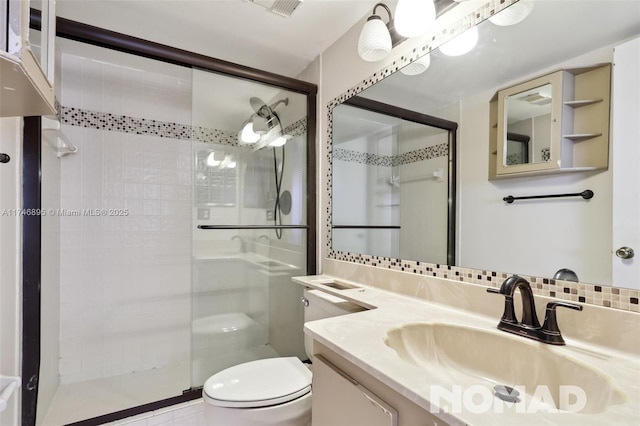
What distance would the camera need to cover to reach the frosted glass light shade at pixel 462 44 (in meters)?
1.06

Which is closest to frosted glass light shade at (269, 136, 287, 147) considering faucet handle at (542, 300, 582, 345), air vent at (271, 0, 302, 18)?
air vent at (271, 0, 302, 18)

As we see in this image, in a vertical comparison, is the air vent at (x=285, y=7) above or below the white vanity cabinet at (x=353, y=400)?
above

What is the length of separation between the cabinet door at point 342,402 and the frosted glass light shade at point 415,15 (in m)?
1.21

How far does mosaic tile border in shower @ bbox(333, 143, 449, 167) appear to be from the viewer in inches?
48.7

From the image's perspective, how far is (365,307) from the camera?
43.9 inches

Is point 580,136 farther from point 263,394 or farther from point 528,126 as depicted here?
point 263,394

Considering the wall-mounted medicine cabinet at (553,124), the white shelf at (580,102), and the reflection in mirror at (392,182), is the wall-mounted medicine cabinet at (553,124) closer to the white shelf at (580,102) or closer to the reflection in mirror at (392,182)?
the white shelf at (580,102)

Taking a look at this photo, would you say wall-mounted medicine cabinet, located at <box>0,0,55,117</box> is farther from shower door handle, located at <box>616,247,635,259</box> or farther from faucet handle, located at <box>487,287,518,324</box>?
shower door handle, located at <box>616,247,635,259</box>

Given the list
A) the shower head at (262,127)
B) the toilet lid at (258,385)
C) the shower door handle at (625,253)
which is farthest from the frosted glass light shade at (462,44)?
the toilet lid at (258,385)

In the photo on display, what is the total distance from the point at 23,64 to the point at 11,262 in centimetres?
85

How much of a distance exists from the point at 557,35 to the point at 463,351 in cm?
98

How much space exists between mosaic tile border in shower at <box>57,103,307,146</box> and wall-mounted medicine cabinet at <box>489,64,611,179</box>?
1240 millimetres

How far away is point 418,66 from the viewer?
1.26 m

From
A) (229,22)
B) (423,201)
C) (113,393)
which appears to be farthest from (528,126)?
(113,393)
